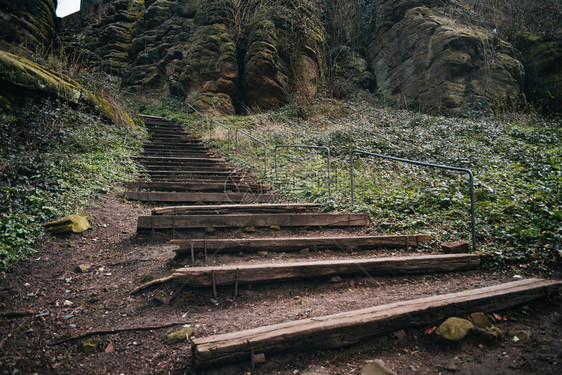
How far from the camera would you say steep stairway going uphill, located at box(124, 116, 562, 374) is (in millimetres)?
1948

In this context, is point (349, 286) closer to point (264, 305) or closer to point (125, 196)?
point (264, 305)

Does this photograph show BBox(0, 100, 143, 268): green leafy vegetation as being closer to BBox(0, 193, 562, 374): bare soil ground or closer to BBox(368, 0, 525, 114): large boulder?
BBox(0, 193, 562, 374): bare soil ground

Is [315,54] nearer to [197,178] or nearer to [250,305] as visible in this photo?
[197,178]

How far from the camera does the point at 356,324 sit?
2.04 m

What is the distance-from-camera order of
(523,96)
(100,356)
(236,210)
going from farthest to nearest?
(523,96) → (236,210) → (100,356)

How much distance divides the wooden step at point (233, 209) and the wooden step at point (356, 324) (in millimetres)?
2354

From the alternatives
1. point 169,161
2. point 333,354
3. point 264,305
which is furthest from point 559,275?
point 169,161

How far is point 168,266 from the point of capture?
119 inches

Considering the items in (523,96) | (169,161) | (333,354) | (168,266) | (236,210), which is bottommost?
(333,354)

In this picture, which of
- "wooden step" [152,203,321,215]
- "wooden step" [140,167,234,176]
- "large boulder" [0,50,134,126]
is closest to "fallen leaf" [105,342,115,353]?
"wooden step" [152,203,321,215]

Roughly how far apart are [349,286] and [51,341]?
8.31 ft

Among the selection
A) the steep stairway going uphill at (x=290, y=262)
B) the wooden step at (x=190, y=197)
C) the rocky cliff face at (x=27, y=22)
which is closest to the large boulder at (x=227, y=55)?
the rocky cliff face at (x=27, y=22)

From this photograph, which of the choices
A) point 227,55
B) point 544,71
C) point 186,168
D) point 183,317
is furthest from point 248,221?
point 544,71

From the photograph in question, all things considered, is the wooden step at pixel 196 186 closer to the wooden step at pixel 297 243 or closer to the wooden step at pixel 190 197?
the wooden step at pixel 190 197
